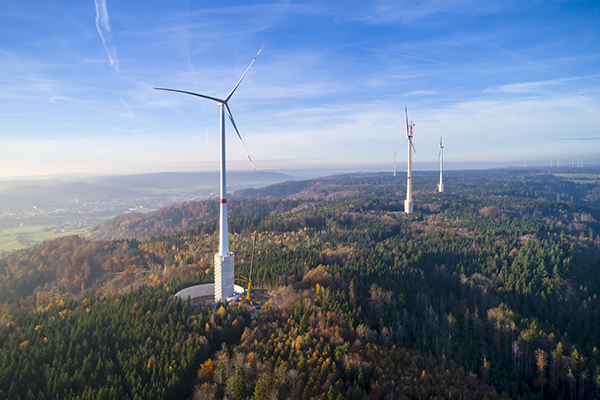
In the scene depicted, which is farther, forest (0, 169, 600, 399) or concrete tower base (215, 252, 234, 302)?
concrete tower base (215, 252, 234, 302)

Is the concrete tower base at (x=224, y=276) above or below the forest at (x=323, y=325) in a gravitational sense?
above

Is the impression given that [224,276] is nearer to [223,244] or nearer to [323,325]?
[223,244]

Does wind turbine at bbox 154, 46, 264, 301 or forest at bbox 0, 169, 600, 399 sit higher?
wind turbine at bbox 154, 46, 264, 301

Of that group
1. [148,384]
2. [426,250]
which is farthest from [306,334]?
[426,250]

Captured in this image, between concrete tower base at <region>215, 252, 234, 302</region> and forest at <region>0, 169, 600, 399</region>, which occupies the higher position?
concrete tower base at <region>215, 252, 234, 302</region>

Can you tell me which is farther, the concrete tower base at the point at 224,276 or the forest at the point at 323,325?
the concrete tower base at the point at 224,276
